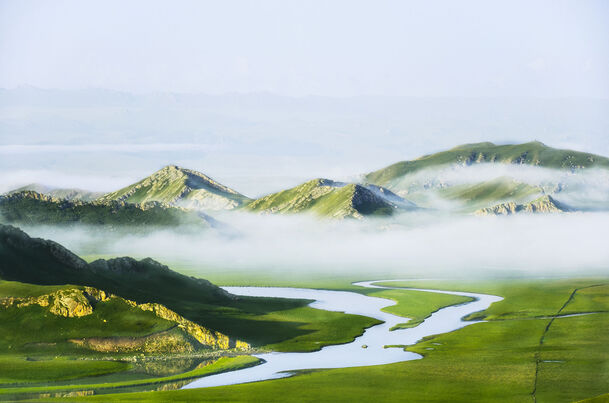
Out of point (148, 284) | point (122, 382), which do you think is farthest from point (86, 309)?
point (148, 284)

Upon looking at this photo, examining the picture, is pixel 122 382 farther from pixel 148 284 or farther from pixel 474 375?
pixel 148 284

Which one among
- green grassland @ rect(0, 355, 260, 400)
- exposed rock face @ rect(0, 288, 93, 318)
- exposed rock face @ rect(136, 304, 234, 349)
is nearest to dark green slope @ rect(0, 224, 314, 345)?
exposed rock face @ rect(136, 304, 234, 349)

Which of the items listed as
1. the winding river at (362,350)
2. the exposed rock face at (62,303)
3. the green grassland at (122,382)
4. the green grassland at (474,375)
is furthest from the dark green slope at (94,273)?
the green grassland at (474,375)

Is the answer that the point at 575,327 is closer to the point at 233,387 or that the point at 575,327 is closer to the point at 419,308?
the point at 419,308

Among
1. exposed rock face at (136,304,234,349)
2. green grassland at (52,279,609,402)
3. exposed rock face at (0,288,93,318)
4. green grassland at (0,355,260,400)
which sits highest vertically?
exposed rock face at (0,288,93,318)

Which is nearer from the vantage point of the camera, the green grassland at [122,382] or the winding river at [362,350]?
the green grassland at [122,382]

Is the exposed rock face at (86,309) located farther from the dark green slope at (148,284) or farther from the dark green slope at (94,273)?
the dark green slope at (94,273)

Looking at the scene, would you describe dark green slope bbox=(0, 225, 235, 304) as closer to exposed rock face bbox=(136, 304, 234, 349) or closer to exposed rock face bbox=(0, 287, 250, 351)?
exposed rock face bbox=(0, 287, 250, 351)

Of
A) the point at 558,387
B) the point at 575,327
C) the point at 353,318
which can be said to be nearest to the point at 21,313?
the point at 353,318
